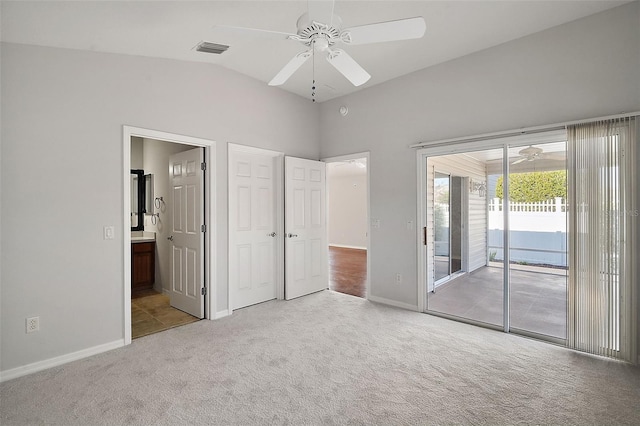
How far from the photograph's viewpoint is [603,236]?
9.27 feet

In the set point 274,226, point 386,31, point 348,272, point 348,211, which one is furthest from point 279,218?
point 348,211

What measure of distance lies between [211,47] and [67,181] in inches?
73.7

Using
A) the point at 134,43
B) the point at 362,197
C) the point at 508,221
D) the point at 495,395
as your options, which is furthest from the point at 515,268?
the point at 362,197

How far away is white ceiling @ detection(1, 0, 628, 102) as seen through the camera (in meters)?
2.41

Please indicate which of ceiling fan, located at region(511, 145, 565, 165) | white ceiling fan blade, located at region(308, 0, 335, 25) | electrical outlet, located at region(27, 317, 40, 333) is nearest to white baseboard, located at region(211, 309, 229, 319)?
electrical outlet, located at region(27, 317, 40, 333)

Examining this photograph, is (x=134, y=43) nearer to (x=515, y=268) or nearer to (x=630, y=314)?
(x=515, y=268)

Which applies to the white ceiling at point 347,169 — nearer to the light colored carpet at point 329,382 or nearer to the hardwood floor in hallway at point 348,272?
the hardwood floor in hallway at point 348,272

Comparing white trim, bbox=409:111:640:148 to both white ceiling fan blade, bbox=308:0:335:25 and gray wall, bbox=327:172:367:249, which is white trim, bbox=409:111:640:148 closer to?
white ceiling fan blade, bbox=308:0:335:25

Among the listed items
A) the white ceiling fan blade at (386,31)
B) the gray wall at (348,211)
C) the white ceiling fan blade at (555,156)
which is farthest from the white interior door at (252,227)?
the gray wall at (348,211)

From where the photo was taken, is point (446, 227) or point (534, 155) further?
point (446, 227)

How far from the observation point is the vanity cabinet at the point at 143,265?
16.0ft

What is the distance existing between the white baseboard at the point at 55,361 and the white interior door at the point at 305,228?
2.22 m

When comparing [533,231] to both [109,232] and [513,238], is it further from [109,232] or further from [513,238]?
[109,232]

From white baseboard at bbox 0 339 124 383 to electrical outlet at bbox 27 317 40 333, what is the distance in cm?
28
